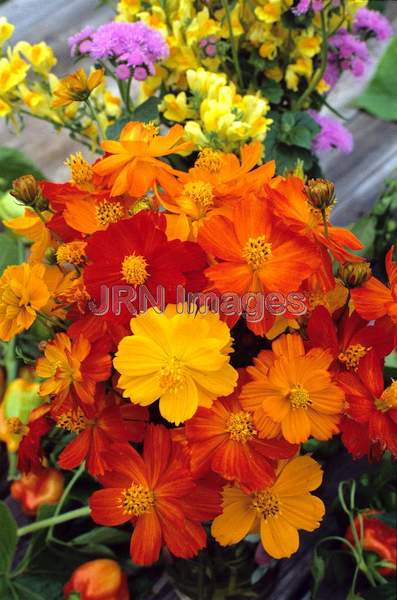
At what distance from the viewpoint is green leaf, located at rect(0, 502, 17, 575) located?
433mm

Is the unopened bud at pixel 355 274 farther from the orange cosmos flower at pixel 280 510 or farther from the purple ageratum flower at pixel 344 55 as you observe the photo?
the purple ageratum flower at pixel 344 55

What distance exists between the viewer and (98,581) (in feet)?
1.50

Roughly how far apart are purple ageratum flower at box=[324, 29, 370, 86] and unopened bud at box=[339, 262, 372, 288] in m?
0.45

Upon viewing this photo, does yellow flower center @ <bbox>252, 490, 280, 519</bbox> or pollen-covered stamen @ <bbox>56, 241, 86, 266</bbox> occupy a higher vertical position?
pollen-covered stamen @ <bbox>56, 241, 86, 266</bbox>

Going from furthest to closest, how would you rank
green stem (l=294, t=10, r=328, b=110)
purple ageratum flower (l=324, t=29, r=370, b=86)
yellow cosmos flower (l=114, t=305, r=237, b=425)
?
1. purple ageratum flower (l=324, t=29, r=370, b=86)
2. green stem (l=294, t=10, r=328, b=110)
3. yellow cosmos flower (l=114, t=305, r=237, b=425)

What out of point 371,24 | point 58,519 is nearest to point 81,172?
point 58,519

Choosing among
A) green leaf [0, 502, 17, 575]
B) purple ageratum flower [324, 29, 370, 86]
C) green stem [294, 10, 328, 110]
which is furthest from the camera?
purple ageratum flower [324, 29, 370, 86]

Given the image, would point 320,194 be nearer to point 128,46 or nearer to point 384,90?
point 128,46

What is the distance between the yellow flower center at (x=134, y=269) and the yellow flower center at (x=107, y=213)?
32mm

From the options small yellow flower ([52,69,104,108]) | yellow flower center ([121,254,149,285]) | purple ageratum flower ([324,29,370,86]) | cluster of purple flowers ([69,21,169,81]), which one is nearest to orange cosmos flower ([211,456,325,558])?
yellow flower center ([121,254,149,285])

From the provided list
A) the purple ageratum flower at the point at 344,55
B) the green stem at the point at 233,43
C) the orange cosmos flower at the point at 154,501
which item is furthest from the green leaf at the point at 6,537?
the purple ageratum flower at the point at 344,55

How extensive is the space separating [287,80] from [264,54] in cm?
4

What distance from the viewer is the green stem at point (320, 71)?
0.54 metres

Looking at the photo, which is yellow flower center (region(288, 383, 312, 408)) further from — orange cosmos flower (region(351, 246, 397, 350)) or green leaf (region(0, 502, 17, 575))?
green leaf (region(0, 502, 17, 575))
